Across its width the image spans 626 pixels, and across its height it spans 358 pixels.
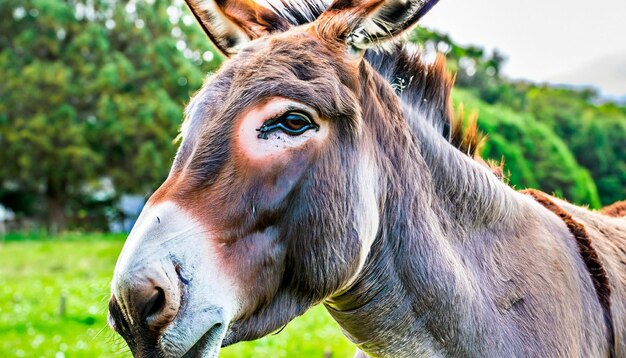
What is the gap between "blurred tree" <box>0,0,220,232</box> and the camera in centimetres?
2884

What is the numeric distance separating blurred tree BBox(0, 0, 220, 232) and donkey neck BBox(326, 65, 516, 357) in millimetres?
25833

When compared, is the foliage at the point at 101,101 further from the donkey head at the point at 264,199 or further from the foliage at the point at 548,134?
the donkey head at the point at 264,199

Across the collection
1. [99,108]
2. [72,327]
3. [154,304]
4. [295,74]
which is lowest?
[72,327]

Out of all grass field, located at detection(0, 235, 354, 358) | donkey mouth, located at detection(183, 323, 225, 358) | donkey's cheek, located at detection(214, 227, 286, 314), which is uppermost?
donkey's cheek, located at detection(214, 227, 286, 314)

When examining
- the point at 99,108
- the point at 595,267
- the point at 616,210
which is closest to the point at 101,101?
the point at 99,108

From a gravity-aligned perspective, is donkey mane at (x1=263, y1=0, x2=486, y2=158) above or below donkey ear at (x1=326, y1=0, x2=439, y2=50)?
below

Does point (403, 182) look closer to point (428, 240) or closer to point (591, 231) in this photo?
point (428, 240)

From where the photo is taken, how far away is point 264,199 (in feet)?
6.30

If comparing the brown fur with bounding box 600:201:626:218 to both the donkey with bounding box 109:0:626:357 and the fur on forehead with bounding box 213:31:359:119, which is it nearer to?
the donkey with bounding box 109:0:626:357

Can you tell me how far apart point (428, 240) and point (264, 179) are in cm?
71

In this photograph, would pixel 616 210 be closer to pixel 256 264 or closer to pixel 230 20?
pixel 230 20

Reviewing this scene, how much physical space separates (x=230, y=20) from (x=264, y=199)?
964mm

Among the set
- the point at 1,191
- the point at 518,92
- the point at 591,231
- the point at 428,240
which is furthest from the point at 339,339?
the point at 518,92

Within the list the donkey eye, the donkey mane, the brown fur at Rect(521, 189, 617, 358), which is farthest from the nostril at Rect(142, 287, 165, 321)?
the brown fur at Rect(521, 189, 617, 358)
